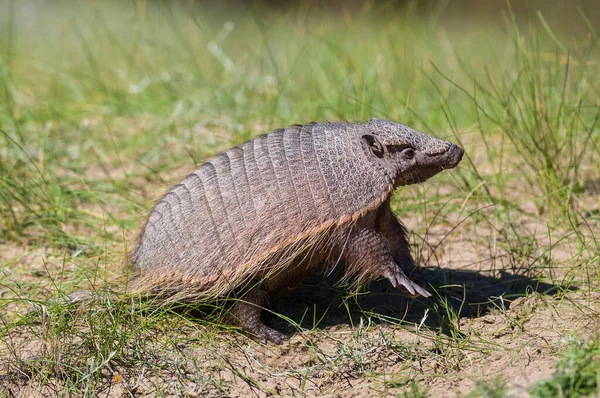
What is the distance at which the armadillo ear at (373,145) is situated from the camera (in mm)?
3666

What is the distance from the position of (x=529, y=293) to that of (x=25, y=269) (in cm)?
312

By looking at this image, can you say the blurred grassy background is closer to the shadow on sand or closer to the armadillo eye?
the shadow on sand

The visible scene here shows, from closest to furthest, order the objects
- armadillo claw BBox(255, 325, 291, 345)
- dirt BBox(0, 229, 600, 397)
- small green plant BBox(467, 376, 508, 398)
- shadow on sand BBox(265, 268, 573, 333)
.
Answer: small green plant BBox(467, 376, 508, 398) → dirt BBox(0, 229, 600, 397) → armadillo claw BBox(255, 325, 291, 345) → shadow on sand BBox(265, 268, 573, 333)

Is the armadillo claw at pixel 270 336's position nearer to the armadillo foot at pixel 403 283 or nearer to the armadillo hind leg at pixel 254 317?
the armadillo hind leg at pixel 254 317

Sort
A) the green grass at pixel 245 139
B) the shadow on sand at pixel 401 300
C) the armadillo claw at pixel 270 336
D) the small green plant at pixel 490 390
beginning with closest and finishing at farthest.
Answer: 1. the small green plant at pixel 490 390
2. the green grass at pixel 245 139
3. the armadillo claw at pixel 270 336
4. the shadow on sand at pixel 401 300

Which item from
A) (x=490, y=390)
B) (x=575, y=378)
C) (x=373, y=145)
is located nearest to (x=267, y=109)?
(x=373, y=145)

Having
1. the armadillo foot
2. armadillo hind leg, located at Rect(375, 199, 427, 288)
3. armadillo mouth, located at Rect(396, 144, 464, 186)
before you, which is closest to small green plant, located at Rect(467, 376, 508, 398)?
the armadillo foot

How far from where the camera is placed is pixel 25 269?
431 cm

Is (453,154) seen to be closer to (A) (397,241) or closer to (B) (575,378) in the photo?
(A) (397,241)

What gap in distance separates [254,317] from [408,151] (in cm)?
124

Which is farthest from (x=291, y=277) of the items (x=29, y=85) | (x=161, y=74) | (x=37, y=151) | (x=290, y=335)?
(x=29, y=85)

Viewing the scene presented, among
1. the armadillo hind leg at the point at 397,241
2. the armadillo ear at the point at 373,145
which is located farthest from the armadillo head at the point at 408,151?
the armadillo hind leg at the point at 397,241

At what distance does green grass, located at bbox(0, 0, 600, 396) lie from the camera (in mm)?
3357

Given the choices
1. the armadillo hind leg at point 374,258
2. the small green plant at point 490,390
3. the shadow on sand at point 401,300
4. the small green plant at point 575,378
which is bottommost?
the shadow on sand at point 401,300
